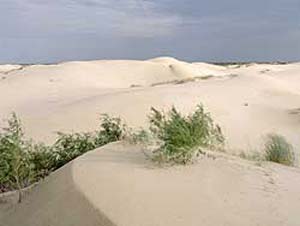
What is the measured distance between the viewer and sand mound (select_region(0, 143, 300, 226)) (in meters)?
5.29

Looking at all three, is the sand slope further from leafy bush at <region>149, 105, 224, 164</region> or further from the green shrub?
leafy bush at <region>149, 105, 224, 164</region>

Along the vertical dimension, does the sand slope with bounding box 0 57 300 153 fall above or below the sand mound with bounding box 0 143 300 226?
below

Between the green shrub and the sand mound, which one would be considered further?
the green shrub

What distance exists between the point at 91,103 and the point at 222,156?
14.7m

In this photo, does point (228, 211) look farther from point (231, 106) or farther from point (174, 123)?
point (231, 106)

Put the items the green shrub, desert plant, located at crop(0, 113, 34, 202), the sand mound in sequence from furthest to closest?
the green shrub, desert plant, located at crop(0, 113, 34, 202), the sand mound

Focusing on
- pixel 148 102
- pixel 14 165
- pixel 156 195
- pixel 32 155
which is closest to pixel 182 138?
pixel 156 195

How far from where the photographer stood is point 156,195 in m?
5.66

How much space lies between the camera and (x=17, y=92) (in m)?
31.0

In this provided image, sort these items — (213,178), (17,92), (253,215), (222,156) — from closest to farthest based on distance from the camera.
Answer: (253,215) → (213,178) → (222,156) → (17,92)

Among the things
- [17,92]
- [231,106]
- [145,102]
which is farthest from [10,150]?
[17,92]

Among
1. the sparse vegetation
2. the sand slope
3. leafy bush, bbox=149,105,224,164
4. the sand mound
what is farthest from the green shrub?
the sand slope

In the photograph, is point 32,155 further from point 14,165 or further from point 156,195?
point 156,195

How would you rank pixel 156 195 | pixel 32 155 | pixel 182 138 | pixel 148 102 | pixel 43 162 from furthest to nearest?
1. pixel 148 102
2. pixel 32 155
3. pixel 43 162
4. pixel 182 138
5. pixel 156 195
